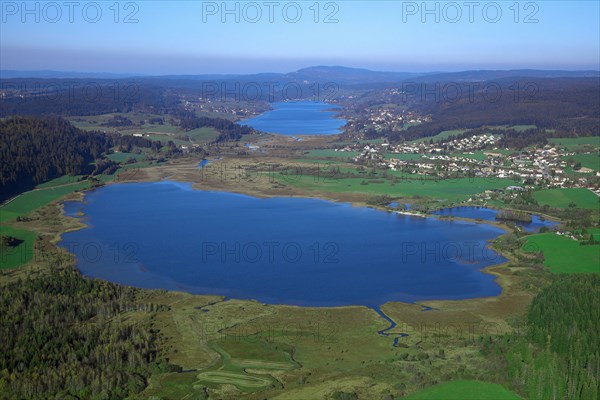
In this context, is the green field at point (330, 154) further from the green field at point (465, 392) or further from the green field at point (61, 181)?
the green field at point (465, 392)

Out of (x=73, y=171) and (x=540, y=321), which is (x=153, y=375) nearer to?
(x=540, y=321)

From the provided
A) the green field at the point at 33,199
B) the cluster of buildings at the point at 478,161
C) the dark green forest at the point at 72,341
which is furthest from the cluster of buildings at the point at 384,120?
the dark green forest at the point at 72,341

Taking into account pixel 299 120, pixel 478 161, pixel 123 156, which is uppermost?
pixel 299 120

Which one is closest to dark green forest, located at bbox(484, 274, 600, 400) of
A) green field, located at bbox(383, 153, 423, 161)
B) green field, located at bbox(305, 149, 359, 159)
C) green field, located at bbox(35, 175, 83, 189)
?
green field, located at bbox(35, 175, 83, 189)

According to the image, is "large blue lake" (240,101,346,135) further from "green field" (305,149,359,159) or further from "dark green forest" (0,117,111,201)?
"dark green forest" (0,117,111,201)

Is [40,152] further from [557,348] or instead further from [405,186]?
[557,348]

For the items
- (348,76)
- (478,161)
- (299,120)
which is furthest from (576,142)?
(348,76)
